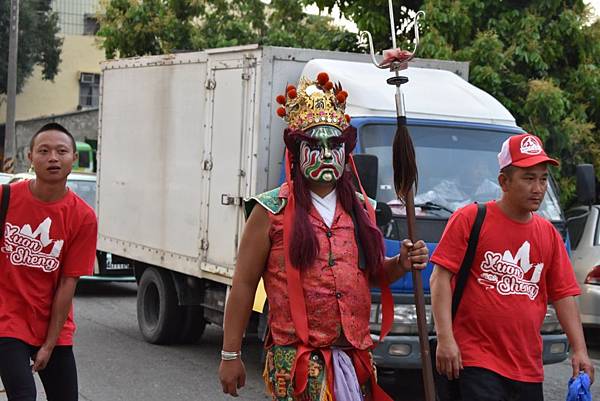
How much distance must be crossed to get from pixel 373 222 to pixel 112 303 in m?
10.5

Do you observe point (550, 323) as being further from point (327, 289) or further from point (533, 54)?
point (533, 54)

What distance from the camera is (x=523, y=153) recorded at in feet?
16.5

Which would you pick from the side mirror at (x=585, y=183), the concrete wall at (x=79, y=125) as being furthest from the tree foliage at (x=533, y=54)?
the concrete wall at (x=79, y=125)

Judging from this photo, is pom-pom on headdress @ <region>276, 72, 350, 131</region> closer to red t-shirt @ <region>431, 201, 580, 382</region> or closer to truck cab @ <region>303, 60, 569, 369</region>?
red t-shirt @ <region>431, 201, 580, 382</region>

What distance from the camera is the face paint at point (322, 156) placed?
455cm

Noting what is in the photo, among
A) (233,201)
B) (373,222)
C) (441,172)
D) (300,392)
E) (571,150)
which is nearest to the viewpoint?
(300,392)

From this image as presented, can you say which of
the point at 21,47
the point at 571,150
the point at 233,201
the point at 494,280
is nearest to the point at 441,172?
the point at 233,201

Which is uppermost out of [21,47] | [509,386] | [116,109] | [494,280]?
[21,47]

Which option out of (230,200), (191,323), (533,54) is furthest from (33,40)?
(230,200)

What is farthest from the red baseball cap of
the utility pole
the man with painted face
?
the utility pole

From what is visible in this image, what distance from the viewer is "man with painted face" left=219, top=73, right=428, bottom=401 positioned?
14.5 ft

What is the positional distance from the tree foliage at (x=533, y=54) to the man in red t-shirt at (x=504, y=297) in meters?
9.02

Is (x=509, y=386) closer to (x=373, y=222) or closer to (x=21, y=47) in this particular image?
(x=373, y=222)

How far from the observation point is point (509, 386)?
16.3 ft
